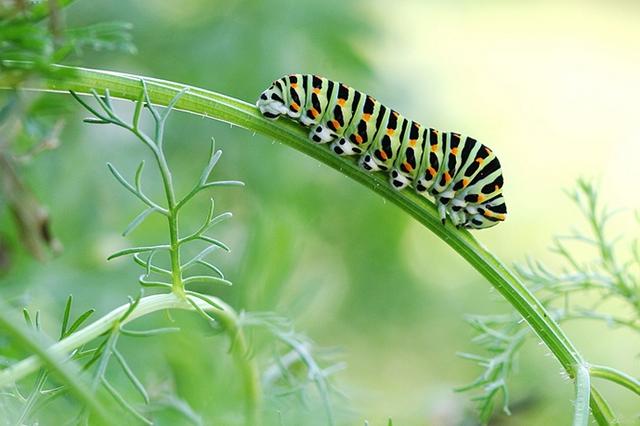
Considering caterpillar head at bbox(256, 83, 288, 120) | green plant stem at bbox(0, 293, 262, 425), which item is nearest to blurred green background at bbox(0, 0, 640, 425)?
green plant stem at bbox(0, 293, 262, 425)

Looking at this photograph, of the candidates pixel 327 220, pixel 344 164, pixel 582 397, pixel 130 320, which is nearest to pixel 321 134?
pixel 344 164

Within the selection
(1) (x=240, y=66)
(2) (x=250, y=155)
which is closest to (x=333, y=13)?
(1) (x=240, y=66)

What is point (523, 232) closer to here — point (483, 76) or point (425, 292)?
point (425, 292)

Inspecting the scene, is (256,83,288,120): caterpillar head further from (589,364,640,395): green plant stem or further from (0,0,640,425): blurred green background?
(589,364,640,395): green plant stem

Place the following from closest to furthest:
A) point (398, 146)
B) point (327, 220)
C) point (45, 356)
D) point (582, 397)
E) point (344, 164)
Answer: point (45, 356) < point (582, 397) < point (344, 164) < point (398, 146) < point (327, 220)

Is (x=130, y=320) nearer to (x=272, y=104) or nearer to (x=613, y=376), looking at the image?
(x=272, y=104)

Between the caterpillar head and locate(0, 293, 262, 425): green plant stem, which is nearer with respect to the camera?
locate(0, 293, 262, 425): green plant stem

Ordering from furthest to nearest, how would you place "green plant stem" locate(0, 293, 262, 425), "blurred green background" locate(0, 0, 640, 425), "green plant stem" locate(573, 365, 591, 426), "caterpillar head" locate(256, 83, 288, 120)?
"blurred green background" locate(0, 0, 640, 425), "caterpillar head" locate(256, 83, 288, 120), "green plant stem" locate(573, 365, 591, 426), "green plant stem" locate(0, 293, 262, 425)
